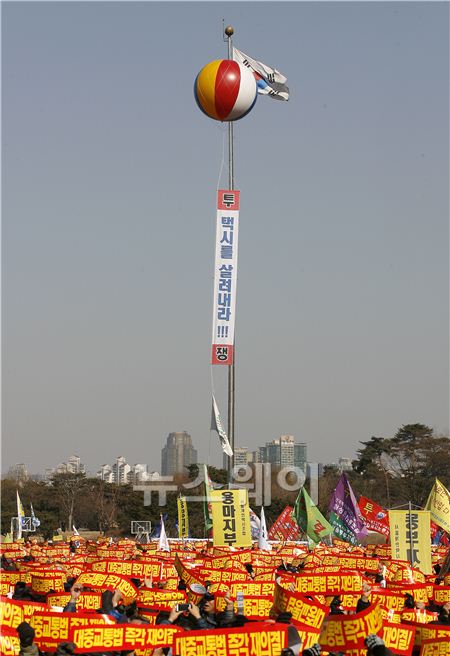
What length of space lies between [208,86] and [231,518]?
1392 centimetres

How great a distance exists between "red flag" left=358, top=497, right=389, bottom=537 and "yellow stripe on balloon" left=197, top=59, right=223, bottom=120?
15.0 metres

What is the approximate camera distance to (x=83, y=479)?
80438 mm

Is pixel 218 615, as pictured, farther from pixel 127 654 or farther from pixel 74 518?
pixel 74 518

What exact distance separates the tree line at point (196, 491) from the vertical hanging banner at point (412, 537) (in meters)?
43.4

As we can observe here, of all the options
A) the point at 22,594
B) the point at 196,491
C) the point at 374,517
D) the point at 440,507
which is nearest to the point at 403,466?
the point at 196,491

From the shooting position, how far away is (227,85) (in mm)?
31844

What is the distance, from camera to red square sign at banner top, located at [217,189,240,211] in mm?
36656

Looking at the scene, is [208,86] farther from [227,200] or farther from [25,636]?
[25,636]

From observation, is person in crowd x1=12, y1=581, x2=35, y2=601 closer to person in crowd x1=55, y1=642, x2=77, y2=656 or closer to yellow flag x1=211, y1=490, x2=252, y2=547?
person in crowd x1=55, y1=642, x2=77, y2=656

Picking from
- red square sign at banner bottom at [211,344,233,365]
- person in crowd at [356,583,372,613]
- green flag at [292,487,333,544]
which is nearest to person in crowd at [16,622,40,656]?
person in crowd at [356,583,372,613]

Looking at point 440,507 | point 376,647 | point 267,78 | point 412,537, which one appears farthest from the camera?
point 267,78

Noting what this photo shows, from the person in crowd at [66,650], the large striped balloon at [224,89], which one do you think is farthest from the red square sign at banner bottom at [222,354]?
the person in crowd at [66,650]

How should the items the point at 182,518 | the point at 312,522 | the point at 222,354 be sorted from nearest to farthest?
the point at 312,522
the point at 182,518
the point at 222,354

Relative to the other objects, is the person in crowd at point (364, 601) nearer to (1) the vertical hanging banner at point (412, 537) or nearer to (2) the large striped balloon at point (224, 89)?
(1) the vertical hanging banner at point (412, 537)
